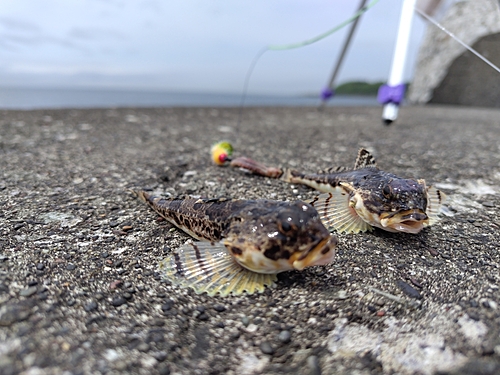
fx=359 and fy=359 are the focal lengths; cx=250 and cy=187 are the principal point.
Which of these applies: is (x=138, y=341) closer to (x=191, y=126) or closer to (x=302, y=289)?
(x=302, y=289)

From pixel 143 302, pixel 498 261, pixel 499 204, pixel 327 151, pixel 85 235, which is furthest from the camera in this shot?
pixel 327 151

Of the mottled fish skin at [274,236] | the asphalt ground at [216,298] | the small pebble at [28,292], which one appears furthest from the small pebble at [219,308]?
the small pebble at [28,292]

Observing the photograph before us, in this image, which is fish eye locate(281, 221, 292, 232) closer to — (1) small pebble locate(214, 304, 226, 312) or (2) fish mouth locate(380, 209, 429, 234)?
(1) small pebble locate(214, 304, 226, 312)

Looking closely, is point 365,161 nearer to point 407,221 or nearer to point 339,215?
point 339,215

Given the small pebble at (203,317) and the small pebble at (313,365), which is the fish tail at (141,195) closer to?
the small pebble at (203,317)

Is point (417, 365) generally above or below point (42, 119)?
below

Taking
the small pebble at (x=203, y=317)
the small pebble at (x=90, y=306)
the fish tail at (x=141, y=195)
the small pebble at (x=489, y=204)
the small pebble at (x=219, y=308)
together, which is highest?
the fish tail at (x=141, y=195)

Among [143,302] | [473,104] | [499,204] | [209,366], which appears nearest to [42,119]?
[143,302]

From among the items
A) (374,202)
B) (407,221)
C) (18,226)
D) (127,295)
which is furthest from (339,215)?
(18,226)
